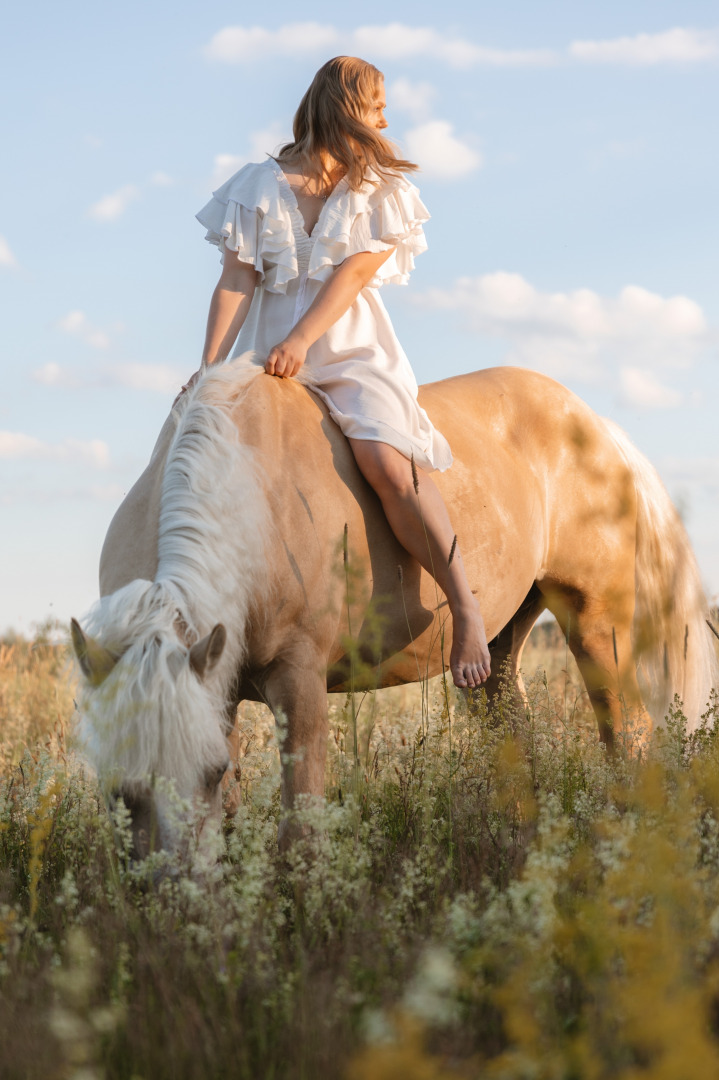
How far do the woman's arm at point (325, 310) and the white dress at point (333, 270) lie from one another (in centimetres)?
6

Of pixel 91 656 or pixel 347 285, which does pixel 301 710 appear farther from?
pixel 347 285

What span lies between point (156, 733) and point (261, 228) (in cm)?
228

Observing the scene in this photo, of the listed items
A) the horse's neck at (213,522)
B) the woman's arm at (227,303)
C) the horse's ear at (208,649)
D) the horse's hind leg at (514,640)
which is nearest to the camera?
the horse's ear at (208,649)

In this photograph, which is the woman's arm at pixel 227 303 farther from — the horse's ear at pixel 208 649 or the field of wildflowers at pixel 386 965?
the horse's ear at pixel 208 649

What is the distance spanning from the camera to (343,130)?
3.73m

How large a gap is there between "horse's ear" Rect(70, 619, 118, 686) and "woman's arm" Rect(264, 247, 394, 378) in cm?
141

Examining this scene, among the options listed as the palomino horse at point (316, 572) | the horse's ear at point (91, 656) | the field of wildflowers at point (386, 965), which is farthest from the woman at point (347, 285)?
the horse's ear at point (91, 656)

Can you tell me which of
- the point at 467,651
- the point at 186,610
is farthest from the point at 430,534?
the point at 186,610

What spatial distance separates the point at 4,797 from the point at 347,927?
6.33 feet

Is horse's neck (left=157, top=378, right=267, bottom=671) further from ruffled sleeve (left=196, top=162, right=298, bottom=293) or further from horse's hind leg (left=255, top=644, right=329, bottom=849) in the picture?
ruffled sleeve (left=196, top=162, right=298, bottom=293)

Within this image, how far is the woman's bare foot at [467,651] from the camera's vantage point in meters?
3.52

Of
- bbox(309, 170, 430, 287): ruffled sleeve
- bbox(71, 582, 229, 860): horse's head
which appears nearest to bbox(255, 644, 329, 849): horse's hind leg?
bbox(71, 582, 229, 860): horse's head

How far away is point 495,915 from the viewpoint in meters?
1.69

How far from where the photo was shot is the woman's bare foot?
3.52 meters
